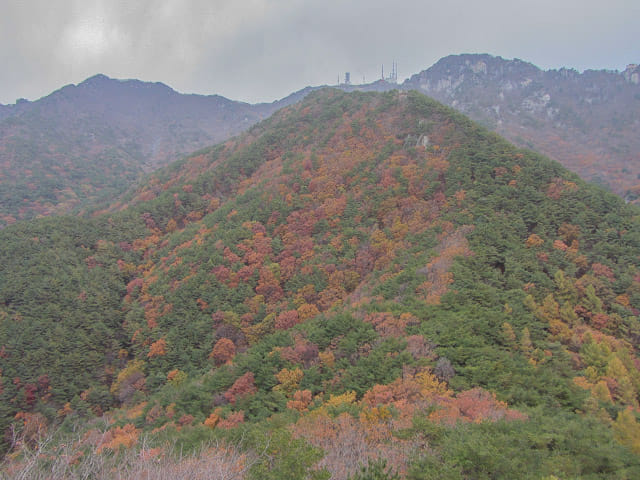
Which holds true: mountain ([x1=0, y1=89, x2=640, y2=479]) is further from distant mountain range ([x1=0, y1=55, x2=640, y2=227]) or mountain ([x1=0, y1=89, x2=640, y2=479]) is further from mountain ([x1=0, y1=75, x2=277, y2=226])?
mountain ([x1=0, y1=75, x2=277, y2=226])

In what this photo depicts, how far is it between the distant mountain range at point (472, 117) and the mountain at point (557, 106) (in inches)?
12.3

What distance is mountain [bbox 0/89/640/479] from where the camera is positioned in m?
15.0

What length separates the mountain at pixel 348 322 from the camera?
14984 mm

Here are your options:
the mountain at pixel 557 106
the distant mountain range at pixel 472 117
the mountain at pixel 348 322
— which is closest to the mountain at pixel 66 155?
the distant mountain range at pixel 472 117

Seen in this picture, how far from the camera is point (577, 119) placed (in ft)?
408

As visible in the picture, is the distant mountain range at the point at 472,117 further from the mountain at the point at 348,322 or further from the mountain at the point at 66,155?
the mountain at the point at 348,322

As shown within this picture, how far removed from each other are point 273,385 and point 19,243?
49722 millimetres

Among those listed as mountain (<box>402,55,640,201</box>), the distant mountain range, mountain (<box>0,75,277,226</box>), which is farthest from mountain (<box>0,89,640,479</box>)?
mountain (<box>0,75,277,226</box>)

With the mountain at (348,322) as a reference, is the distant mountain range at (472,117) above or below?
above

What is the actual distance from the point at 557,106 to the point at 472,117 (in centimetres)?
3714

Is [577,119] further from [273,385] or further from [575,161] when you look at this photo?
[273,385]

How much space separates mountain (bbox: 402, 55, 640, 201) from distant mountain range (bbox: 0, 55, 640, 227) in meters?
0.31

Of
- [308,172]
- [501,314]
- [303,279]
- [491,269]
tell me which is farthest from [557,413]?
[308,172]

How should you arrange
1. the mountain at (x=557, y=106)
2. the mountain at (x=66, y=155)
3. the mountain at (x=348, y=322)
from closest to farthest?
the mountain at (x=348, y=322) → the mountain at (x=557, y=106) → the mountain at (x=66, y=155)
